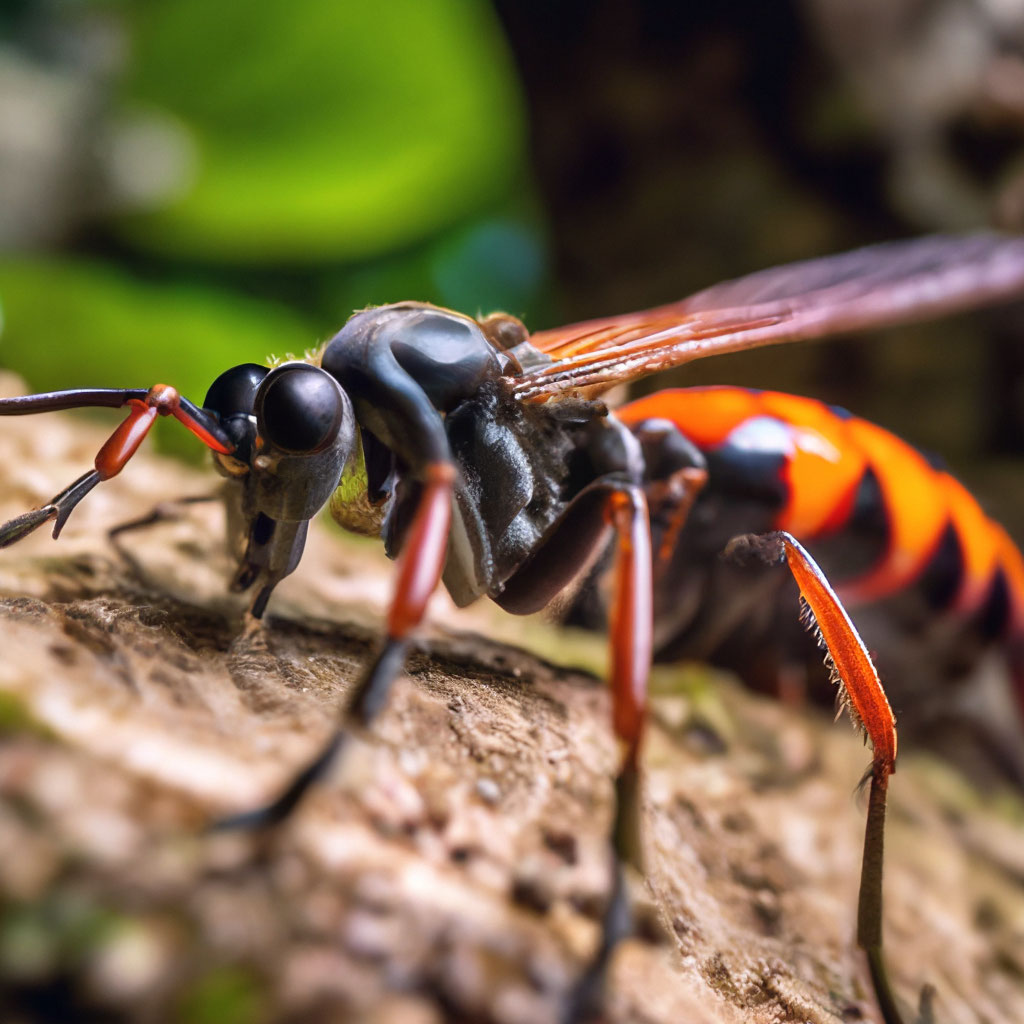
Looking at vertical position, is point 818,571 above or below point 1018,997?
above

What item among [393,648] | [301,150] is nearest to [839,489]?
[393,648]

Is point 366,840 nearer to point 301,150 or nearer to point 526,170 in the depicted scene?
point 301,150

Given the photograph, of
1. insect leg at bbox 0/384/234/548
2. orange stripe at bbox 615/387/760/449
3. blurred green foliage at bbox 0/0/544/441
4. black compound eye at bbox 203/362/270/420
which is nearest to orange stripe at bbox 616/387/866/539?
orange stripe at bbox 615/387/760/449

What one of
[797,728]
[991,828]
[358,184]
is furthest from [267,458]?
[358,184]

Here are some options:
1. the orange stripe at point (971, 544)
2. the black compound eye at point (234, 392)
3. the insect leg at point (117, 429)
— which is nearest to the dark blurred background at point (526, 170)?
the orange stripe at point (971, 544)

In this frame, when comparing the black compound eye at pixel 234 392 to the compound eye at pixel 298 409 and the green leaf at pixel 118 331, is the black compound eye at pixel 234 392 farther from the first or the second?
the green leaf at pixel 118 331

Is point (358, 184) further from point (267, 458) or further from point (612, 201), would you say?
point (267, 458)
